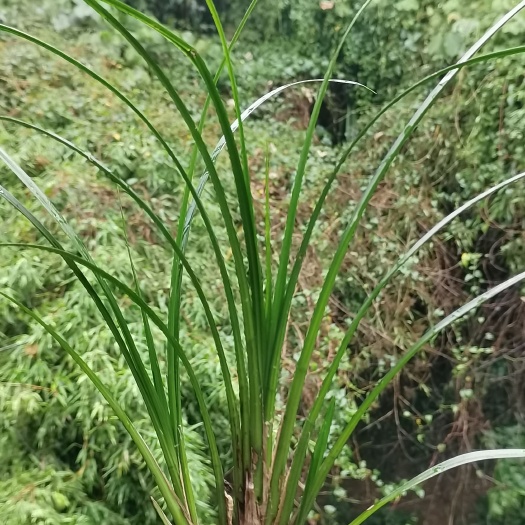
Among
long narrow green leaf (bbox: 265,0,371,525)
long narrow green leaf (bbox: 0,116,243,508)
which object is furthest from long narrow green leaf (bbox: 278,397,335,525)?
long narrow green leaf (bbox: 0,116,243,508)

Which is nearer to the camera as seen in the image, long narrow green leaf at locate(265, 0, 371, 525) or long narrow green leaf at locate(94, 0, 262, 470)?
long narrow green leaf at locate(94, 0, 262, 470)

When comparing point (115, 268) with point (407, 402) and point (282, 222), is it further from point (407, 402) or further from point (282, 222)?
point (407, 402)

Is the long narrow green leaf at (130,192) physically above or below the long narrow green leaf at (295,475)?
above

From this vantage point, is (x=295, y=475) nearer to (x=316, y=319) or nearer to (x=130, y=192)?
(x=316, y=319)

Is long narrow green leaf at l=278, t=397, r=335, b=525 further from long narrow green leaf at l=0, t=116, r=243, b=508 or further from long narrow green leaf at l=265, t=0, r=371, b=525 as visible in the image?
long narrow green leaf at l=0, t=116, r=243, b=508

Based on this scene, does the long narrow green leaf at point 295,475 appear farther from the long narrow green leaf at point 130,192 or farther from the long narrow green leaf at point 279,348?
the long narrow green leaf at point 130,192

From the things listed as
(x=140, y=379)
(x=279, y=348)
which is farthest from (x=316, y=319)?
(x=140, y=379)

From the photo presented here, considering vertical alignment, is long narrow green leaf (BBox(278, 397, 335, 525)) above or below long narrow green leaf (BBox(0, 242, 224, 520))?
below

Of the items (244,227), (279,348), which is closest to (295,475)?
(279,348)

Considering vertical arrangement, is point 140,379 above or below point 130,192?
below

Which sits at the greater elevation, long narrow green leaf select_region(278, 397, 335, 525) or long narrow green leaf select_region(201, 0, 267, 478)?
long narrow green leaf select_region(201, 0, 267, 478)

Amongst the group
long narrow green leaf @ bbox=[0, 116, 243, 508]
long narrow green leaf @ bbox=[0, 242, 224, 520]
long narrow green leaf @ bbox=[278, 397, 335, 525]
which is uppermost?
long narrow green leaf @ bbox=[0, 116, 243, 508]

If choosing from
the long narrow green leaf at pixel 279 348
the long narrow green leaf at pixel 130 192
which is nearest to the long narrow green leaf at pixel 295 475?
the long narrow green leaf at pixel 279 348

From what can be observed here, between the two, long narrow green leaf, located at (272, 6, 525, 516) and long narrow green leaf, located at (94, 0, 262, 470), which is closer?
long narrow green leaf, located at (94, 0, 262, 470)
